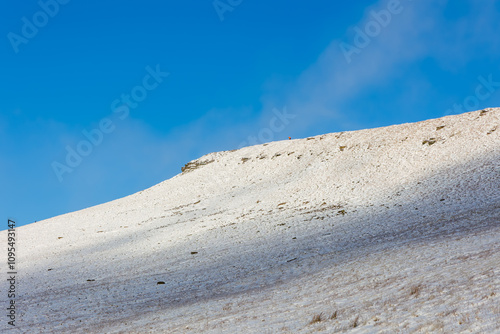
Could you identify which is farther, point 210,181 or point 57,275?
point 210,181

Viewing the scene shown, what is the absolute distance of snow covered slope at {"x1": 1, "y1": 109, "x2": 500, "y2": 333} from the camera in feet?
28.2

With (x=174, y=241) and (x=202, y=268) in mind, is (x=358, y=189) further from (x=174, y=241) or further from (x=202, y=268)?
(x=202, y=268)

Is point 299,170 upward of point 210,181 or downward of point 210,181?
downward

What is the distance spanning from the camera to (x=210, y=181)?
4259 centimetres

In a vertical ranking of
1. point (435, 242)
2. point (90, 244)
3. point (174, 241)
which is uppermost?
point (90, 244)

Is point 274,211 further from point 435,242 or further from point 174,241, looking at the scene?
point 435,242

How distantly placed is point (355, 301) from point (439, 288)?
1.66m

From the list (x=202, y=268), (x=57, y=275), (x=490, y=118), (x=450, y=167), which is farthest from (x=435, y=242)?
(x=490, y=118)

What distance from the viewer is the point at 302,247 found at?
18359 millimetres

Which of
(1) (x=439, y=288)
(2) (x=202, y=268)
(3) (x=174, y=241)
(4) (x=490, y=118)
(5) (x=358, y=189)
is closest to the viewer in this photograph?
(1) (x=439, y=288)

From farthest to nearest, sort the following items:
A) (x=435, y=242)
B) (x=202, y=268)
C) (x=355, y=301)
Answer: (x=202, y=268) → (x=435, y=242) → (x=355, y=301)

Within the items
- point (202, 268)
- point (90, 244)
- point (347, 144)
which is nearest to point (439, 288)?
point (202, 268)

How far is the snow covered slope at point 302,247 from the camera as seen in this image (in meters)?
8.59

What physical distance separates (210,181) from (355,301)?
34.2m
